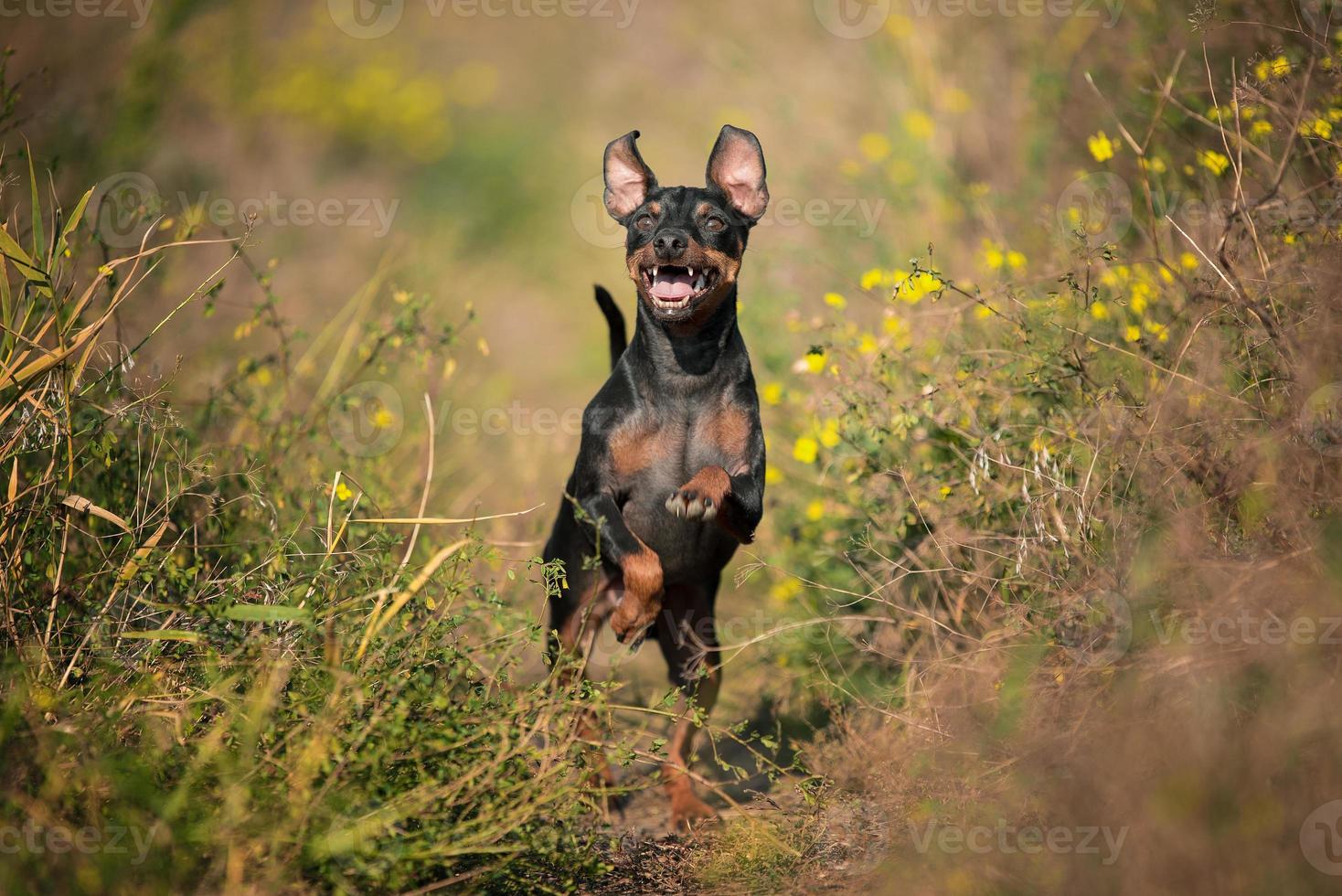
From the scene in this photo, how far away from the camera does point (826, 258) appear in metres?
7.40

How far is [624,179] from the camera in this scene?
4.79 meters

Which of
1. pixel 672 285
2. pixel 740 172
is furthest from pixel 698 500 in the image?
pixel 740 172

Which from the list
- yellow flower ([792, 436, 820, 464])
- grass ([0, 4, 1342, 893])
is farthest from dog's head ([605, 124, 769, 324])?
yellow flower ([792, 436, 820, 464])

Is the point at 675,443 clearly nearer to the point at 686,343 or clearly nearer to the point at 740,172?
the point at 686,343

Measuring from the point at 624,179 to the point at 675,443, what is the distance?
1.21m

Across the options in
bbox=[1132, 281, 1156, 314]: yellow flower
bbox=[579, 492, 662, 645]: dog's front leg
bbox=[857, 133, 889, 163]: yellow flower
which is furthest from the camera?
bbox=[857, 133, 889, 163]: yellow flower

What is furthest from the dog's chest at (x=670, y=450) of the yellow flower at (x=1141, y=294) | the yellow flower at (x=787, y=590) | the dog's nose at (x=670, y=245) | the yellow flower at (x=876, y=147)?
the yellow flower at (x=876, y=147)

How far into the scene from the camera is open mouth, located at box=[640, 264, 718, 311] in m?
4.17

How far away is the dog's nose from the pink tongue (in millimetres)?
143

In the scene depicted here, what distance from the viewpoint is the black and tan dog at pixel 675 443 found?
163 inches

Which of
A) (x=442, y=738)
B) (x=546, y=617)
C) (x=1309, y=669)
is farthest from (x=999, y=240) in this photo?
(x=442, y=738)

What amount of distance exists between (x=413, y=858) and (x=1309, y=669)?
223cm

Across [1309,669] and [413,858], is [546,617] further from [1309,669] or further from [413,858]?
[1309,669]

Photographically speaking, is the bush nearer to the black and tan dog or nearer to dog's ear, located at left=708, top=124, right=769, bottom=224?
the black and tan dog
